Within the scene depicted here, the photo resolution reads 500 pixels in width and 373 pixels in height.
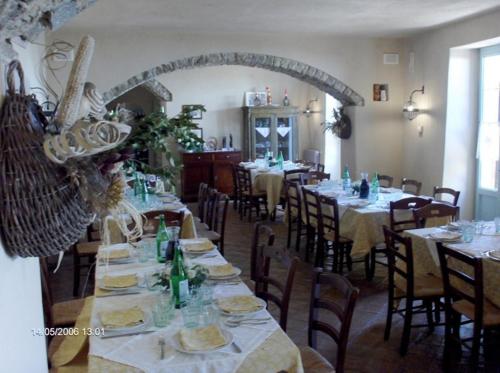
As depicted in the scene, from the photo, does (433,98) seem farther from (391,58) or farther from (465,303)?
(465,303)

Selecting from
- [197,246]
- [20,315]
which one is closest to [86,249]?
[197,246]

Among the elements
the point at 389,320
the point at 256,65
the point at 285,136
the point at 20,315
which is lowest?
the point at 389,320

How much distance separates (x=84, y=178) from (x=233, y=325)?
1173mm

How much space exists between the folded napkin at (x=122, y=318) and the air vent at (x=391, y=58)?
6.68 meters

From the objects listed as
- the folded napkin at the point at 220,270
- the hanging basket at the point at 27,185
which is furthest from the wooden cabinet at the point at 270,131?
the hanging basket at the point at 27,185

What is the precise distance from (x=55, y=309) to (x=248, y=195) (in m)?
5.14

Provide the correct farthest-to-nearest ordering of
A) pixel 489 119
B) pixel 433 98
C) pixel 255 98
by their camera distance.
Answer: pixel 255 98 → pixel 433 98 → pixel 489 119

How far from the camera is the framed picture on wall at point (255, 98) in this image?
10.3 m

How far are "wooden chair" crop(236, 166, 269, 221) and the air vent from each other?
9.42 feet

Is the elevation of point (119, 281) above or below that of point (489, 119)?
below

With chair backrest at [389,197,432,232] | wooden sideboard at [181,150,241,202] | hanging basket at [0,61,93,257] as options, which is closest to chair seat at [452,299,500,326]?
chair backrest at [389,197,432,232]

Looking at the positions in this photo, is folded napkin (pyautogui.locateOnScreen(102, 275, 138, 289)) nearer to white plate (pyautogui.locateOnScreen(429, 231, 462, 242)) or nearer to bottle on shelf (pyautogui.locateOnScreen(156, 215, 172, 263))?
bottle on shelf (pyautogui.locateOnScreen(156, 215, 172, 263))

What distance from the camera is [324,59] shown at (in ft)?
24.7

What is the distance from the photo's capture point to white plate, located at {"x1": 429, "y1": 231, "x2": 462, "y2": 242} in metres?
3.50
